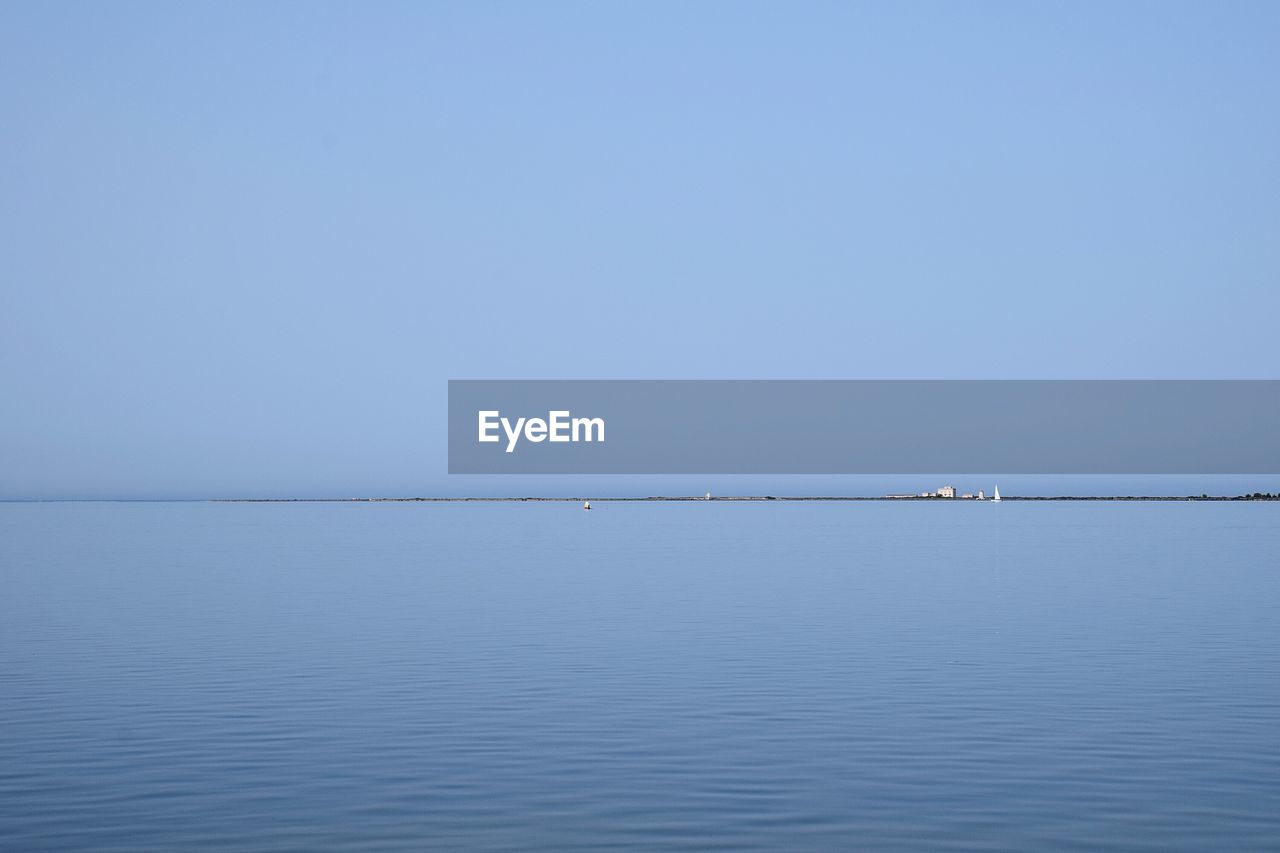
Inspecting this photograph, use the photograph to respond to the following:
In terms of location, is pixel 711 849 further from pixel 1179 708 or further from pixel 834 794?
pixel 1179 708

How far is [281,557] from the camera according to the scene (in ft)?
387

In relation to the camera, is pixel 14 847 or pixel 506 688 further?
pixel 506 688

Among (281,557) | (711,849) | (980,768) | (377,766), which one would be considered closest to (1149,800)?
(980,768)

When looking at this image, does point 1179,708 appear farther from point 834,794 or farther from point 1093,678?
point 834,794

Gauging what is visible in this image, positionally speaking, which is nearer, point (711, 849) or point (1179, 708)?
point (711, 849)

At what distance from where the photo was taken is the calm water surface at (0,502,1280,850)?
23.2 meters

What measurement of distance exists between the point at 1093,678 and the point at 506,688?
54.0 ft

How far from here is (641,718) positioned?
1330 inches

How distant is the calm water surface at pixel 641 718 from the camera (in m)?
23.2

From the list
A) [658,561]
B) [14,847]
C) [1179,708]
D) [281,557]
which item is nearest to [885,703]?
[1179,708]

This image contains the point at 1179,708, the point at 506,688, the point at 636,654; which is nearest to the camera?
the point at 1179,708

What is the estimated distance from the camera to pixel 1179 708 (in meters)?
35.2

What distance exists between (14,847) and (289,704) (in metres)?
14.6

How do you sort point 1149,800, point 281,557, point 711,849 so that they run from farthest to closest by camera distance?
point 281,557
point 1149,800
point 711,849
